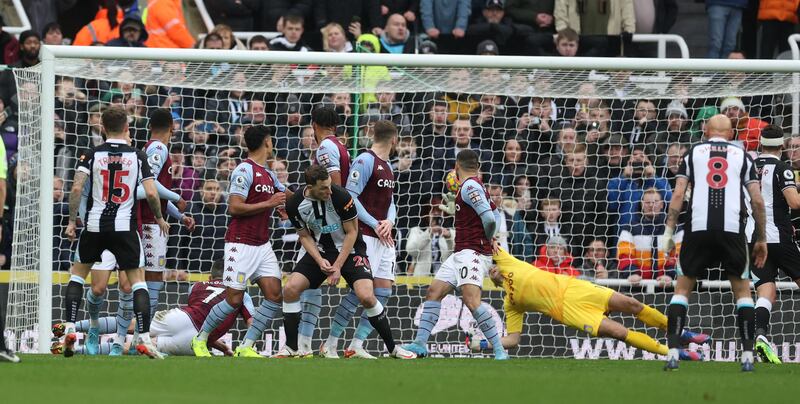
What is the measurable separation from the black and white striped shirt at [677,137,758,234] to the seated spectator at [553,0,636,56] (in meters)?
8.22

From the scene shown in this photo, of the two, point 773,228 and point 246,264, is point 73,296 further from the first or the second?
point 773,228

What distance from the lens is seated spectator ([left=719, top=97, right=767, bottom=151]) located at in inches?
630

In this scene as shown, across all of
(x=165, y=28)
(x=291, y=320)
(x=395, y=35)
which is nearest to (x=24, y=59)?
(x=165, y=28)

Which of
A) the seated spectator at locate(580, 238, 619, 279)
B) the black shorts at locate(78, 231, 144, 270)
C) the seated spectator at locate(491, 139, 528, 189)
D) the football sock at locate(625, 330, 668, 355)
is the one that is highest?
the seated spectator at locate(491, 139, 528, 189)

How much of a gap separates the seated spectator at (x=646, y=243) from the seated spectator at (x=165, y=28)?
683 centimetres

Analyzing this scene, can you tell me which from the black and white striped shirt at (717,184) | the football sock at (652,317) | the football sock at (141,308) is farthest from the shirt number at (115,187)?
the football sock at (652,317)

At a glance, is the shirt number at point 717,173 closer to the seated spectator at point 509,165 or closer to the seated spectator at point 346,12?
the seated spectator at point 509,165

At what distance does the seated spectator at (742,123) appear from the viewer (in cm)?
1599

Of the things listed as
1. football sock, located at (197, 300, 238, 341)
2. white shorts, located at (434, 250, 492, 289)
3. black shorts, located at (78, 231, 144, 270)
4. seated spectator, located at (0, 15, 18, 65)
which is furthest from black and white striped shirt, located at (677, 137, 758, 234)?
seated spectator, located at (0, 15, 18, 65)

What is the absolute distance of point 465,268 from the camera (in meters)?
12.8

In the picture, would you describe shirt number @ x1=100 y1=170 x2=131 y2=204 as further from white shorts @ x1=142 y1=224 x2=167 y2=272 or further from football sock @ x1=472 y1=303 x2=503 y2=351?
football sock @ x1=472 y1=303 x2=503 y2=351

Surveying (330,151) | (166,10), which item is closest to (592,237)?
(330,151)

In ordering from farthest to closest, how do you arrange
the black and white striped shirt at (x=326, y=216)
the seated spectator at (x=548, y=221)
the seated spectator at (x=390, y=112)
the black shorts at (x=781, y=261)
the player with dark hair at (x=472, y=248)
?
the seated spectator at (x=390, y=112)
the seated spectator at (x=548, y=221)
the black shorts at (x=781, y=261)
the player with dark hair at (x=472, y=248)
the black and white striped shirt at (x=326, y=216)

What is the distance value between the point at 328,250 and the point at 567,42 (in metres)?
6.94
